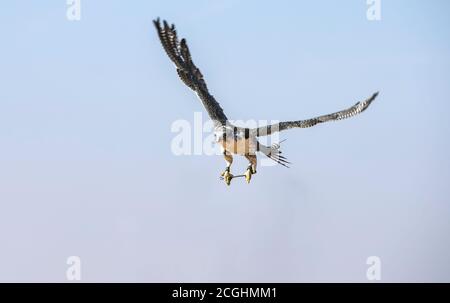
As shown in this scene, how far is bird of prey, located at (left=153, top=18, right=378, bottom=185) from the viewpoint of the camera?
1655 inches

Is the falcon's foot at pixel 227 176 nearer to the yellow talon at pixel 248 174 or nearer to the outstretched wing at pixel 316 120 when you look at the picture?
the yellow talon at pixel 248 174

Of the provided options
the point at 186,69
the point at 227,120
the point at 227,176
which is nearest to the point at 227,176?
the point at 227,176

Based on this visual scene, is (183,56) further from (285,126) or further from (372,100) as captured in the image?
(372,100)

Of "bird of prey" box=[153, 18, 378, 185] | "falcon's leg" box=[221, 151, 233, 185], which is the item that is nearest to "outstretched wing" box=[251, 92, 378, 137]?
"bird of prey" box=[153, 18, 378, 185]

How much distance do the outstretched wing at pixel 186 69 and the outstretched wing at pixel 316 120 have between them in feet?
9.30

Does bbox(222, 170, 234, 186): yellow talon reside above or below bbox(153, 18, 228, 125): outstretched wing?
below

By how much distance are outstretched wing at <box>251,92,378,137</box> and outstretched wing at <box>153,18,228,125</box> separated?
2.84 m

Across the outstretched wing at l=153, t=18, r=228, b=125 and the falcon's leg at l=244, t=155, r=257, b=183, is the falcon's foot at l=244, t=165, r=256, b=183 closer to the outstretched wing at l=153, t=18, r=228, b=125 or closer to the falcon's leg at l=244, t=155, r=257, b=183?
the falcon's leg at l=244, t=155, r=257, b=183

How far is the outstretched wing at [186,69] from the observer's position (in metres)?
46.0

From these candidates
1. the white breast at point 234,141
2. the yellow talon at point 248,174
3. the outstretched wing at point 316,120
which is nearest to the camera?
the outstretched wing at point 316,120

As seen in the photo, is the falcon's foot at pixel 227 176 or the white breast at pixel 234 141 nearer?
the white breast at pixel 234 141

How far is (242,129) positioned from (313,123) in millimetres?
3263

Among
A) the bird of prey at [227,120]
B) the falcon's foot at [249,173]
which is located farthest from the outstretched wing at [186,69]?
the falcon's foot at [249,173]

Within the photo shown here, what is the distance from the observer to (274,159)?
44.2 m
